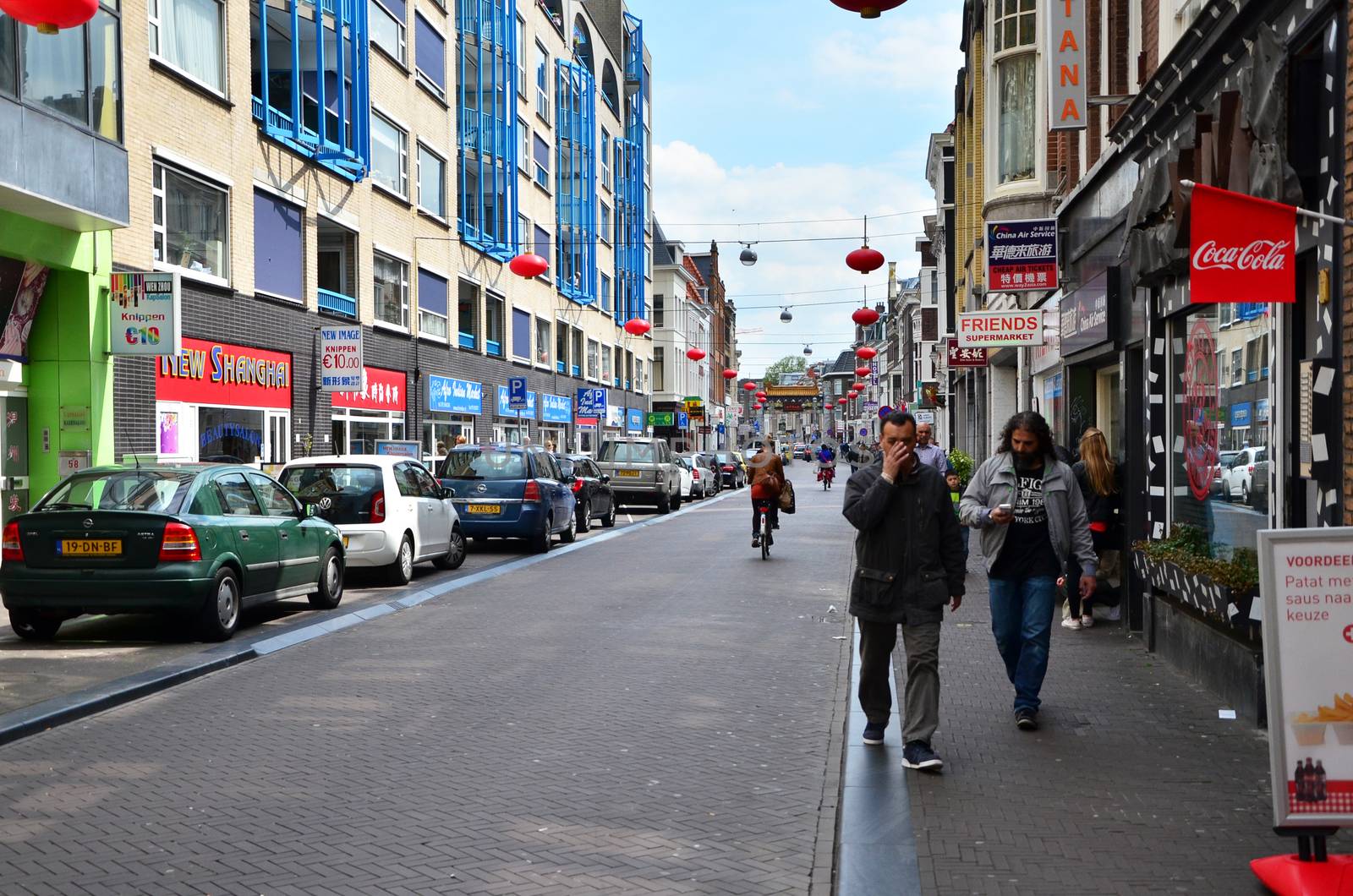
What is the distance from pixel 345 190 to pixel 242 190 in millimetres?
4352

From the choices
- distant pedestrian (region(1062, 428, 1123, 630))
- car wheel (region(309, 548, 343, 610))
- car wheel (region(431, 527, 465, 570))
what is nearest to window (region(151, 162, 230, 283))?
car wheel (region(431, 527, 465, 570))

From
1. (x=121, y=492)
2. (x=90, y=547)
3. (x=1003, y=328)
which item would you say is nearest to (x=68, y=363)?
(x=121, y=492)

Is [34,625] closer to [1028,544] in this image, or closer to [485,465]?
[1028,544]

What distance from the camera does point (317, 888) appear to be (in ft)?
14.9

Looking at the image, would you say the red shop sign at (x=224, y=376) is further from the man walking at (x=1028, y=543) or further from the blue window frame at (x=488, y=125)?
the man walking at (x=1028, y=543)

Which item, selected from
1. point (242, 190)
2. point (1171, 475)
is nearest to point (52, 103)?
point (242, 190)

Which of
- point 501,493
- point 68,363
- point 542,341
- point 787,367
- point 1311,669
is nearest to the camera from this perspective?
point 1311,669

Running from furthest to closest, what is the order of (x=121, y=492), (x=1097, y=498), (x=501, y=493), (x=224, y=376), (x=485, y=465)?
(x=224, y=376) < (x=485, y=465) < (x=501, y=493) < (x=1097, y=498) < (x=121, y=492)

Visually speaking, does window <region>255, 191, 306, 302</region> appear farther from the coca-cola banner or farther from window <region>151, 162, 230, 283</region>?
the coca-cola banner

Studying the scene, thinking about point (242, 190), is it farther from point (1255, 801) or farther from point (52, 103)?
point (1255, 801)

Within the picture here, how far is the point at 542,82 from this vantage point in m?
41.6

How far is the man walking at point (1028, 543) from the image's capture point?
7117 millimetres

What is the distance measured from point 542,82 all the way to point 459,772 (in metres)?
38.0

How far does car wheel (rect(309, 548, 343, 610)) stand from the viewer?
12469mm
